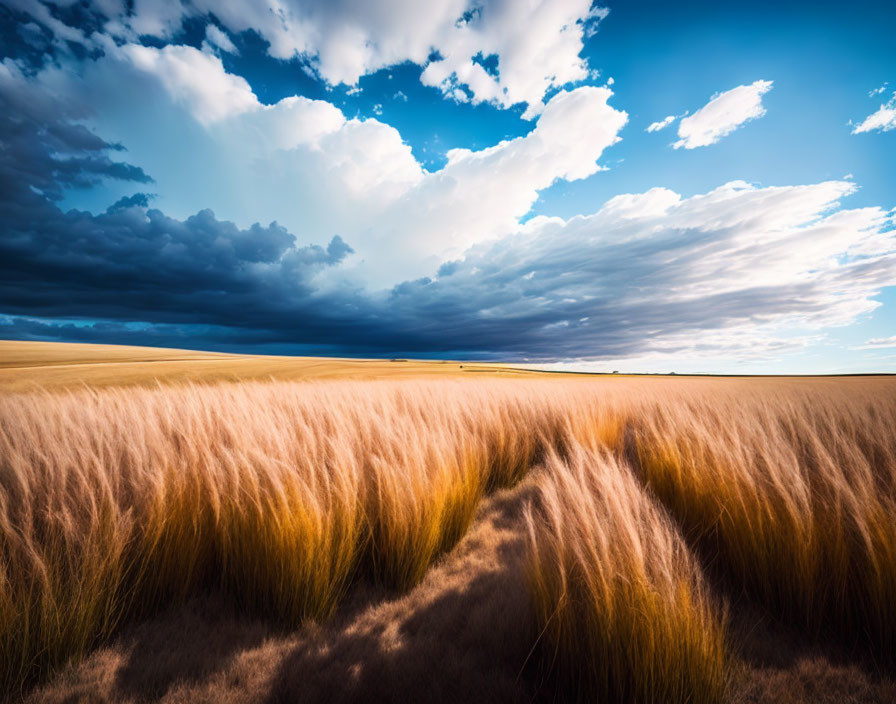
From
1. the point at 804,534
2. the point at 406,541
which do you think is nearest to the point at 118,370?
the point at 406,541

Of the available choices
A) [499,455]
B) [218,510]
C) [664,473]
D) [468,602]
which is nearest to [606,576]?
[468,602]

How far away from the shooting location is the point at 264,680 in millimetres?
1055

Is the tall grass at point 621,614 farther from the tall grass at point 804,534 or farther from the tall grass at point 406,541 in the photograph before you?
the tall grass at point 804,534

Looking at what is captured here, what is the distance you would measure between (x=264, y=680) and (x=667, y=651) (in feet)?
3.93

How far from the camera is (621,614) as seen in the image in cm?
106

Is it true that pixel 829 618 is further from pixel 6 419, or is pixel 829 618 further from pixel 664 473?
pixel 6 419

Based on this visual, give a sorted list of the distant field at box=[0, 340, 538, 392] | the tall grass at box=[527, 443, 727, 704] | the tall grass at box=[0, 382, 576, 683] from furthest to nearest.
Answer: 1. the distant field at box=[0, 340, 538, 392]
2. the tall grass at box=[0, 382, 576, 683]
3. the tall grass at box=[527, 443, 727, 704]

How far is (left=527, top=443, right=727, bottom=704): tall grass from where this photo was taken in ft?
3.25

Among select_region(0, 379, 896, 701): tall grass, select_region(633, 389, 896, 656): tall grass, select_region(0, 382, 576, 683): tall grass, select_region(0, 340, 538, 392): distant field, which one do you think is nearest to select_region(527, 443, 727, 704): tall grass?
select_region(0, 379, 896, 701): tall grass

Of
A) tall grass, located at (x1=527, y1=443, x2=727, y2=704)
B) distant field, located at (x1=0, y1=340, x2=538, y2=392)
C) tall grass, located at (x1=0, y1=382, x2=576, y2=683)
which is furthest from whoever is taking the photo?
distant field, located at (x1=0, y1=340, x2=538, y2=392)

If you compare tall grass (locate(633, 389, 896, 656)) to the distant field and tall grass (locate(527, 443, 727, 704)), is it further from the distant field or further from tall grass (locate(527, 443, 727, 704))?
the distant field

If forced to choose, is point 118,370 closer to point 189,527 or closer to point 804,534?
point 189,527

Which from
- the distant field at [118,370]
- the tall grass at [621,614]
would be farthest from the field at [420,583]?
the distant field at [118,370]

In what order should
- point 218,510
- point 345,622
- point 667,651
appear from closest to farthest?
point 667,651 < point 345,622 < point 218,510
